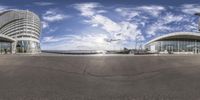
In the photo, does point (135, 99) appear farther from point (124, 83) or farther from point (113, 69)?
point (113, 69)

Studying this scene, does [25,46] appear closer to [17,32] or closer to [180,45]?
[17,32]

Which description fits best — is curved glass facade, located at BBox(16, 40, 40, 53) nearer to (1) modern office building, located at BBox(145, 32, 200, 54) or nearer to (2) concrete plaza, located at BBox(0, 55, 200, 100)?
(1) modern office building, located at BBox(145, 32, 200, 54)

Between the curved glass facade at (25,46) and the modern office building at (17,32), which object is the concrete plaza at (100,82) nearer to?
the modern office building at (17,32)

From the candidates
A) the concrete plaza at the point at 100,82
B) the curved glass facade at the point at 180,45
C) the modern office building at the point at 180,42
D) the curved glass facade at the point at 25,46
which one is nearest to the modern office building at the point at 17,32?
the curved glass facade at the point at 25,46

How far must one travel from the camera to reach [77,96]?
8.05 meters

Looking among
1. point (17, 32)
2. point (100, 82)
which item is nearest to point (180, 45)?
point (17, 32)

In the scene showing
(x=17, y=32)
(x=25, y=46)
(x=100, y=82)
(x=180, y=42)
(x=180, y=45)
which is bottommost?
(x=100, y=82)

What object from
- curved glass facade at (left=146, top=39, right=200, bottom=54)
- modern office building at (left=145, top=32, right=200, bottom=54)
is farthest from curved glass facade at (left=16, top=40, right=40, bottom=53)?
curved glass facade at (left=146, top=39, right=200, bottom=54)

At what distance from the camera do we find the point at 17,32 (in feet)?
259

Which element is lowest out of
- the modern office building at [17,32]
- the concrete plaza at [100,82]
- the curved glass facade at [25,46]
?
the concrete plaza at [100,82]

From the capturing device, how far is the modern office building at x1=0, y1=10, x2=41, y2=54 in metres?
69.2

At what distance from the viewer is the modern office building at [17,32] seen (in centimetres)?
6925

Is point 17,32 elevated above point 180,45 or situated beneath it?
elevated above

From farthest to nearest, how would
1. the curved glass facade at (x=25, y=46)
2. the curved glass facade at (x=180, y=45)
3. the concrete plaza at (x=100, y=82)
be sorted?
the curved glass facade at (x=180, y=45), the curved glass facade at (x=25, y=46), the concrete plaza at (x=100, y=82)
